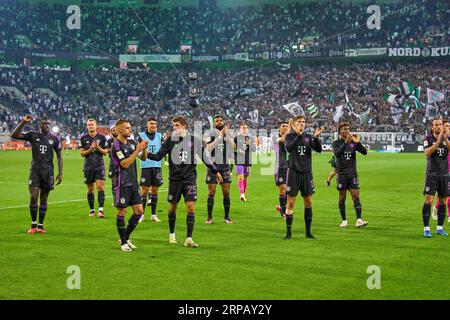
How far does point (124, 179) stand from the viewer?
39.1 feet

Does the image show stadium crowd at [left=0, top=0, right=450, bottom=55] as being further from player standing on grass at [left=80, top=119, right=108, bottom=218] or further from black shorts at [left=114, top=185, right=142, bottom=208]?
black shorts at [left=114, top=185, right=142, bottom=208]

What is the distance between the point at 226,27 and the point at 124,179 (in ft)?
218

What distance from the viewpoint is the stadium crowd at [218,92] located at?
2547 inches

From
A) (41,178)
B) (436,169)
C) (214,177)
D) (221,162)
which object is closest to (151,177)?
(214,177)

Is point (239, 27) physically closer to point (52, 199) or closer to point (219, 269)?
point (52, 199)

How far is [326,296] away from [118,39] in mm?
68627

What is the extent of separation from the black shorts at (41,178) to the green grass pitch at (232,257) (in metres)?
1.05

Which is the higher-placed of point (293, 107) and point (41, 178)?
point (293, 107)

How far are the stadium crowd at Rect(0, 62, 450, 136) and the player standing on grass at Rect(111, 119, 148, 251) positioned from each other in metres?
50.7

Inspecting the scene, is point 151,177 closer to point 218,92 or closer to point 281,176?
point 281,176

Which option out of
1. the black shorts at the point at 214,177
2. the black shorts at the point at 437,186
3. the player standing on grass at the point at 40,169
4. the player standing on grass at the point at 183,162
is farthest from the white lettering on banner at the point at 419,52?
the player standing on grass at the point at 183,162

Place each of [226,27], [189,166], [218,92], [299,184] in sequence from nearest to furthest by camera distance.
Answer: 1. [189,166]
2. [299,184]
3. [218,92]
4. [226,27]

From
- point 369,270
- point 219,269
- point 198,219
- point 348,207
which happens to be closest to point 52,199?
point 198,219

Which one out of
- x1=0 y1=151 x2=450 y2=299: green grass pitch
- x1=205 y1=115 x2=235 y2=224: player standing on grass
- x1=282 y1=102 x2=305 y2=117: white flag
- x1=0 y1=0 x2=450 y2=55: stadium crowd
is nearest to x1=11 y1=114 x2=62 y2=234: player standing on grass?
x1=0 y1=151 x2=450 y2=299: green grass pitch
